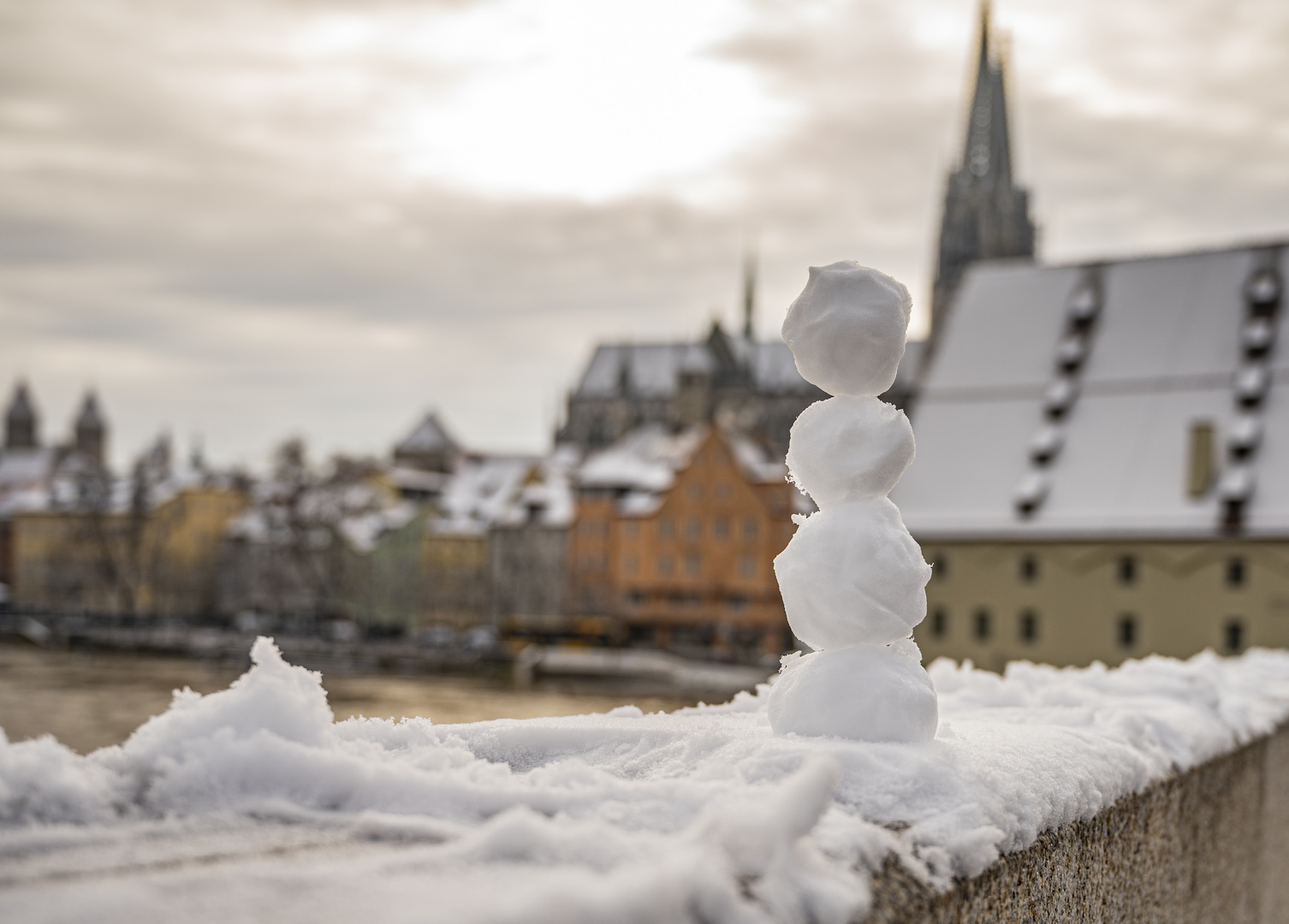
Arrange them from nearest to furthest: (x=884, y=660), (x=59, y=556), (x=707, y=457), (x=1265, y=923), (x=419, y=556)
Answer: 1. (x=884, y=660)
2. (x=1265, y=923)
3. (x=707, y=457)
4. (x=419, y=556)
5. (x=59, y=556)

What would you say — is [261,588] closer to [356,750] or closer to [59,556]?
[59,556]

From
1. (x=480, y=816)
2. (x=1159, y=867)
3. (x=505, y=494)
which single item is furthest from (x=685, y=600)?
(x=480, y=816)

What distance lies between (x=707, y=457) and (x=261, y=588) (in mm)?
30363

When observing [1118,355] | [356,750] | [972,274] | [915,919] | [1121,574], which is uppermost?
[972,274]

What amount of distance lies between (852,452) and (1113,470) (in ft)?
117

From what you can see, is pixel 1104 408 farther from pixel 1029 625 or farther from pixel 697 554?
pixel 697 554

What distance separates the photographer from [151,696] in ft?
131

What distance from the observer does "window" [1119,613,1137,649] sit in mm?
34906

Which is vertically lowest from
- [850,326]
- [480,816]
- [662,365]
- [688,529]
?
[688,529]

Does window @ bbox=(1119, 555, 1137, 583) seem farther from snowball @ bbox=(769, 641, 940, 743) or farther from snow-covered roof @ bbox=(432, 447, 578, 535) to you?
snow-covered roof @ bbox=(432, 447, 578, 535)

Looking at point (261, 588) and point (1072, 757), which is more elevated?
point (1072, 757)

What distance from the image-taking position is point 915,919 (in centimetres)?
231

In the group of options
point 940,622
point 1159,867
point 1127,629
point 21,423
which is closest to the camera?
point 1159,867

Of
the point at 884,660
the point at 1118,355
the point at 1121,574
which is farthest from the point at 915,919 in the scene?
the point at 1118,355
